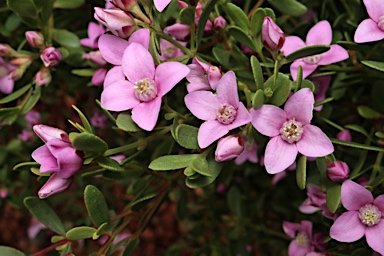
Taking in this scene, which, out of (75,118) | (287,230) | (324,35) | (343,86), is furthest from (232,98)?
(75,118)

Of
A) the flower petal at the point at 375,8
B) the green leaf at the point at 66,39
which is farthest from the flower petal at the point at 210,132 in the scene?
the green leaf at the point at 66,39

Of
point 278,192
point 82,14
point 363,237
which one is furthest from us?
point 278,192

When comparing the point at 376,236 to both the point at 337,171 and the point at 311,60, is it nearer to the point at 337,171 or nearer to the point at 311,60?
the point at 337,171

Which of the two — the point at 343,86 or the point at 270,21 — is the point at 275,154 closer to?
the point at 270,21

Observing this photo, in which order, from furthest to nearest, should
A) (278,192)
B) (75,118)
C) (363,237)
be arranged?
(75,118) → (278,192) → (363,237)

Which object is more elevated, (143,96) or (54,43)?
(143,96)

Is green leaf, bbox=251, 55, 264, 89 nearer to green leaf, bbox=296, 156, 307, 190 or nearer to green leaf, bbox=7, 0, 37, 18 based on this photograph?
green leaf, bbox=296, 156, 307, 190
